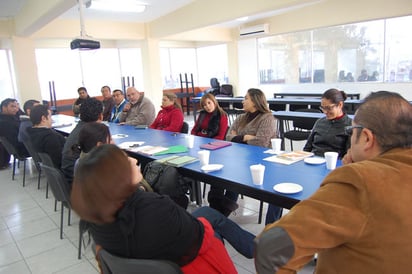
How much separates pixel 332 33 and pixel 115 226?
8380mm

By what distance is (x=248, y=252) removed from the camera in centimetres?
183

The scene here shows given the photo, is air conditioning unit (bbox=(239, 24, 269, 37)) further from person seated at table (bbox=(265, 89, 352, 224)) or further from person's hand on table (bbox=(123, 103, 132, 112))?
person seated at table (bbox=(265, 89, 352, 224))

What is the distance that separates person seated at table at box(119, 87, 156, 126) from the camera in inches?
190

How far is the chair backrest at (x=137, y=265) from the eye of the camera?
1.15 metres

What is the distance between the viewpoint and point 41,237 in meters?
2.95

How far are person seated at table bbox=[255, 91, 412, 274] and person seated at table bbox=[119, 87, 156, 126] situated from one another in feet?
13.7

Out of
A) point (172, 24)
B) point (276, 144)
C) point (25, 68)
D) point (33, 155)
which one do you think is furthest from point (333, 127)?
point (25, 68)

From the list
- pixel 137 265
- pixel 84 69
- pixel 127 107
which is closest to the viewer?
pixel 137 265

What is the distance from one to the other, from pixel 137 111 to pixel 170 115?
85 centimetres

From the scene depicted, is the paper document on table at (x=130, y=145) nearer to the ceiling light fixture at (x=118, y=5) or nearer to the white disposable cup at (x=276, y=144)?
the white disposable cup at (x=276, y=144)

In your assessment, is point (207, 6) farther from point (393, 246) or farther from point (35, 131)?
point (393, 246)

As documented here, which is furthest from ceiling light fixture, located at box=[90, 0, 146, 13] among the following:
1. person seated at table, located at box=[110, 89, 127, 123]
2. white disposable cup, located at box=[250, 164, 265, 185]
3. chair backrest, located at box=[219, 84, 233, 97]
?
white disposable cup, located at box=[250, 164, 265, 185]

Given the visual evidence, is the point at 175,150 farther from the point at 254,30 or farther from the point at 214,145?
the point at 254,30

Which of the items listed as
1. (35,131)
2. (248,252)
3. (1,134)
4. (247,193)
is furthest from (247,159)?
(1,134)
